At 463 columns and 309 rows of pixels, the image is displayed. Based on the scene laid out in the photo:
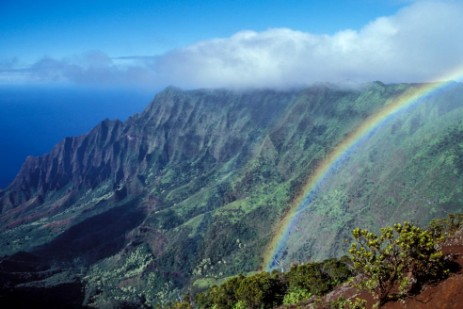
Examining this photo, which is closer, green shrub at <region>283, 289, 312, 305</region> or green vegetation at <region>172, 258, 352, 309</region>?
green shrub at <region>283, 289, 312, 305</region>

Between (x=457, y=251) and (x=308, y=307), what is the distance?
2395 cm

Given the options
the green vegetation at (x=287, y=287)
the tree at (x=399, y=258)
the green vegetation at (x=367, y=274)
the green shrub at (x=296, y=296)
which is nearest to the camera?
the tree at (x=399, y=258)

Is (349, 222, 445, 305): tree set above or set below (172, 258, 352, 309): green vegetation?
above

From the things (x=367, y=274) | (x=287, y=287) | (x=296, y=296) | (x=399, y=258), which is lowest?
(x=287, y=287)

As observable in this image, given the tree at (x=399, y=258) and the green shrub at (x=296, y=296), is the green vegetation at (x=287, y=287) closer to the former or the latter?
→ the green shrub at (x=296, y=296)

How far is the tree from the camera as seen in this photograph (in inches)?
1625

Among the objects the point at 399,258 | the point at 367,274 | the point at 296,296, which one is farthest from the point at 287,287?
the point at 399,258

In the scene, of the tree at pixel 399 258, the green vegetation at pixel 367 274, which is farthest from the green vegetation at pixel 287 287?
the tree at pixel 399 258

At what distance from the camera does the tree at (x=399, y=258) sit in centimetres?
4128

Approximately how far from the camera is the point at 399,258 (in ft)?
144

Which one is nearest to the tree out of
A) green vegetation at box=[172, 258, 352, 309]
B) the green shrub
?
the green shrub

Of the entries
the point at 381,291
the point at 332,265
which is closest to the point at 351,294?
the point at 381,291

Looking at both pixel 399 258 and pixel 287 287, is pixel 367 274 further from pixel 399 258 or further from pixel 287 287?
pixel 287 287

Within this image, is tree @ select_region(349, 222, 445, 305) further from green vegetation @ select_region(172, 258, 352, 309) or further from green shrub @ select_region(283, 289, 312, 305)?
green vegetation @ select_region(172, 258, 352, 309)
